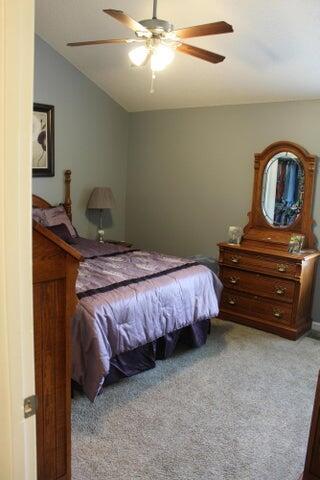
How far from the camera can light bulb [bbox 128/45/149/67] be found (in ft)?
8.78

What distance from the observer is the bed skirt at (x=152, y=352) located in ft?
9.48

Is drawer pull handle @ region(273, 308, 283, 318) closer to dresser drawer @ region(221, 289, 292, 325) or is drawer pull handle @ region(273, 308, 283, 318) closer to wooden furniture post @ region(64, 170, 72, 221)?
dresser drawer @ region(221, 289, 292, 325)

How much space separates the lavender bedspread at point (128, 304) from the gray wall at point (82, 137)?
4.58 feet

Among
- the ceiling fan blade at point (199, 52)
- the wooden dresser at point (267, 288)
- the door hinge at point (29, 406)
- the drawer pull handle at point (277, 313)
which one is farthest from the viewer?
the drawer pull handle at point (277, 313)

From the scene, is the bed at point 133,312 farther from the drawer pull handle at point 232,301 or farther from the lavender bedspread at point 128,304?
the drawer pull handle at point 232,301

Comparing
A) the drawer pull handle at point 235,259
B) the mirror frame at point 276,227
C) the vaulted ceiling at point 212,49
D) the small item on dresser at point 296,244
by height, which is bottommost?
the drawer pull handle at point 235,259

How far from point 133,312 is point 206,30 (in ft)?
6.12

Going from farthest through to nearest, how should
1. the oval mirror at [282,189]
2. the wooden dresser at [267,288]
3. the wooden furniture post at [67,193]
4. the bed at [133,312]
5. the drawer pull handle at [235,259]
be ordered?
the wooden furniture post at [67,193]
the drawer pull handle at [235,259]
the oval mirror at [282,189]
the wooden dresser at [267,288]
the bed at [133,312]

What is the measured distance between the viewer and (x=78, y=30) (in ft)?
12.6

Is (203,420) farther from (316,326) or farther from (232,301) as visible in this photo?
(316,326)

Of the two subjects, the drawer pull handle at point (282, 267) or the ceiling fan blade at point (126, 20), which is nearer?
the ceiling fan blade at point (126, 20)

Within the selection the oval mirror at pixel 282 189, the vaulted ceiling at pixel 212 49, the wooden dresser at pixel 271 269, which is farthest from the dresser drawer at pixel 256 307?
the vaulted ceiling at pixel 212 49

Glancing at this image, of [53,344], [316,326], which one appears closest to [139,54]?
[53,344]

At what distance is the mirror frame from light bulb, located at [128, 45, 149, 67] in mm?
1866
